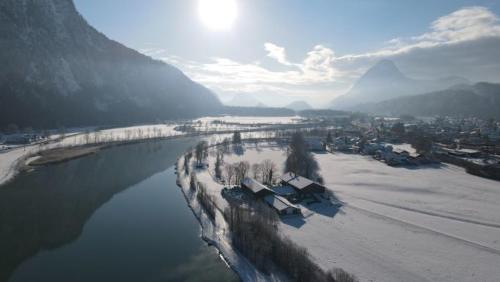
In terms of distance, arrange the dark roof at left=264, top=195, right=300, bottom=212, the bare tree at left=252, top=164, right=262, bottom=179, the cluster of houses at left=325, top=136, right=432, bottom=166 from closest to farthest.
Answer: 1. the dark roof at left=264, top=195, right=300, bottom=212
2. the bare tree at left=252, top=164, right=262, bottom=179
3. the cluster of houses at left=325, top=136, right=432, bottom=166

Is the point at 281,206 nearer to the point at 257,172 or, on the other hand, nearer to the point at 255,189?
the point at 255,189

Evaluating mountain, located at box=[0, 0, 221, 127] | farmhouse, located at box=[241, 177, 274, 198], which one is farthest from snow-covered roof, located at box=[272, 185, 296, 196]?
mountain, located at box=[0, 0, 221, 127]

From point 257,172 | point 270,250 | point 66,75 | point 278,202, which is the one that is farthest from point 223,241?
point 66,75

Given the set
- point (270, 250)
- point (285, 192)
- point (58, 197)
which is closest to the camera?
point (270, 250)

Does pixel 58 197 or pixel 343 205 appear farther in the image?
pixel 58 197

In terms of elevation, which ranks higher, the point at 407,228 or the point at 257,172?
the point at 257,172

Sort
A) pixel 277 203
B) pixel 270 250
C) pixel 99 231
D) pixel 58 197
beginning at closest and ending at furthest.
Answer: pixel 270 250 < pixel 99 231 < pixel 277 203 < pixel 58 197

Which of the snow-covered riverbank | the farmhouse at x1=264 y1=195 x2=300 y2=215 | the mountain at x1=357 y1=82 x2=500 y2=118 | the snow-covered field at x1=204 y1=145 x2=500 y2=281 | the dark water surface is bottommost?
the dark water surface

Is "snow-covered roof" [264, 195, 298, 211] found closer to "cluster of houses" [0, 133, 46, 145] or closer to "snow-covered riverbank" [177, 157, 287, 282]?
"snow-covered riverbank" [177, 157, 287, 282]

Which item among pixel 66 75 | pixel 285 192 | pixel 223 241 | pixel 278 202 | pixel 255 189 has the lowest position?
pixel 223 241
